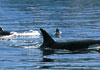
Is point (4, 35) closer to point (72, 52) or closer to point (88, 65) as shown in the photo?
point (72, 52)

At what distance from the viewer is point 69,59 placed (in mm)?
26641

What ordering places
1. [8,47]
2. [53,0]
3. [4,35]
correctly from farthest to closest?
[53,0]
[4,35]
[8,47]

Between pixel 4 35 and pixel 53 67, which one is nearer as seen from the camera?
pixel 53 67

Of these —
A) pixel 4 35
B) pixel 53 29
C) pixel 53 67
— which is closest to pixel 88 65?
pixel 53 67

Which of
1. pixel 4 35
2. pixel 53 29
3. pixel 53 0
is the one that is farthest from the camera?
pixel 53 0

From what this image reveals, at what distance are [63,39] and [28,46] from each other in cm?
514

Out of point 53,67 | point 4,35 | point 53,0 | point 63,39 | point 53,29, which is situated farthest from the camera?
point 53,0

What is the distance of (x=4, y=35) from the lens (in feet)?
129

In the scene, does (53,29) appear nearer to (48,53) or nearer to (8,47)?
(8,47)

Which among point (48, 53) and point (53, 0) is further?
point (53, 0)

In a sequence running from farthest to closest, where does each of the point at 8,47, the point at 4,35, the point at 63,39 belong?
1. the point at 4,35
2. the point at 63,39
3. the point at 8,47

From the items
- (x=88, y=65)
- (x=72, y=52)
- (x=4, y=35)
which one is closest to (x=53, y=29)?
(x=4, y=35)

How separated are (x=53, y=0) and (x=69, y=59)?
245 feet

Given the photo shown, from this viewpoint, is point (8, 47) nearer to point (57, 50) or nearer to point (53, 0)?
point (57, 50)
